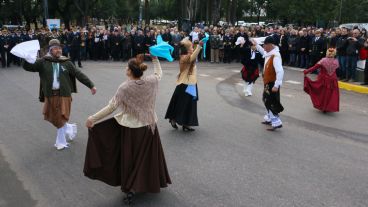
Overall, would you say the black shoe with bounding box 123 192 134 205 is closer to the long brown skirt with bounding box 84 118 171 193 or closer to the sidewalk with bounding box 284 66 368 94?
the long brown skirt with bounding box 84 118 171 193

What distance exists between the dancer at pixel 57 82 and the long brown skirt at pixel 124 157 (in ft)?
6.84

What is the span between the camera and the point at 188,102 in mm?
8500

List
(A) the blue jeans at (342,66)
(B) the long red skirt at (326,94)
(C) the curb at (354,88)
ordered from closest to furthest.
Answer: (B) the long red skirt at (326,94) < (C) the curb at (354,88) < (A) the blue jeans at (342,66)

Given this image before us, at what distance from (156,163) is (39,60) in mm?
3075

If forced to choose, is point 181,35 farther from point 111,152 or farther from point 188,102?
point 111,152

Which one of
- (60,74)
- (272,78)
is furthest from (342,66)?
(60,74)

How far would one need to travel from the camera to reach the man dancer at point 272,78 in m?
8.37

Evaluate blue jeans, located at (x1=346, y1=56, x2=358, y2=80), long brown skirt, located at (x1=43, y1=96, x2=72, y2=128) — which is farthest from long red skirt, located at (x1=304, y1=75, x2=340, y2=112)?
long brown skirt, located at (x1=43, y1=96, x2=72, y2=128)

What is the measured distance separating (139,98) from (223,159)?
2.32m

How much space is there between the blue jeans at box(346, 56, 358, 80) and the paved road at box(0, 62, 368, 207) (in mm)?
4123

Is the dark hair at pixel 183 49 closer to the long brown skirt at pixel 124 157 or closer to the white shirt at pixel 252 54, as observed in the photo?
the long brown skirt at pixel 124 157

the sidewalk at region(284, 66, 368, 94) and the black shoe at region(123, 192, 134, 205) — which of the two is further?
the sidewalk at region(284, 66, 368, 94)

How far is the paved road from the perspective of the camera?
5.39 m

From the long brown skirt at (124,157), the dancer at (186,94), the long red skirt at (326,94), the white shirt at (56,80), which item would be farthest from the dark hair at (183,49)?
the long red skirt at (326,94)
